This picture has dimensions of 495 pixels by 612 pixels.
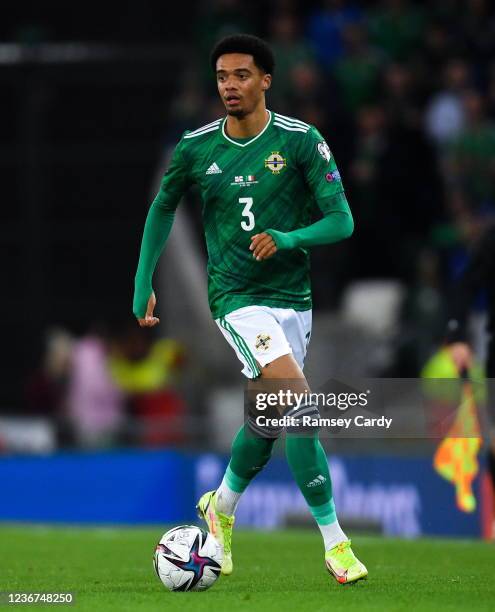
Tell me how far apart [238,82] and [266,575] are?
2732 mm

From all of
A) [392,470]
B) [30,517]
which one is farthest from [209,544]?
[30,517]

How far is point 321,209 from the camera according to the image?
27.8 feet

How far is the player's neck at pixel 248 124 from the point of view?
865 cm

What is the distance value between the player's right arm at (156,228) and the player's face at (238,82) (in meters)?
0.42

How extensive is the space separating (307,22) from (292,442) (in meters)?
10.9

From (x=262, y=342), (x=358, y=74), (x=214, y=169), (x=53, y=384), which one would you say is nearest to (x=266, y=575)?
(x=262, y=342)

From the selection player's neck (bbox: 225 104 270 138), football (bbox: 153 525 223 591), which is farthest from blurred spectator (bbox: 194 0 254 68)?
football (bbox: 153 525 223 591)

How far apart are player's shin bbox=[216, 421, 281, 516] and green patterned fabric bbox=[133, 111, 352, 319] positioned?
25.3 inches

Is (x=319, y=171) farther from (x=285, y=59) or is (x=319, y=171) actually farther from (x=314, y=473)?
(x=285, y=59)

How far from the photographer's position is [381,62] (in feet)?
56.3

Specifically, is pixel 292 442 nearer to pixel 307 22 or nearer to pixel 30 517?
pixel 30 517

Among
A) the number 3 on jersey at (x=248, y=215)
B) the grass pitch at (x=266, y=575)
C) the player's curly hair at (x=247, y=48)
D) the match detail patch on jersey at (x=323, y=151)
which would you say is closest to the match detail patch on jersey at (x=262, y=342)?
the number 3 on jersey at (x=248, y=215)

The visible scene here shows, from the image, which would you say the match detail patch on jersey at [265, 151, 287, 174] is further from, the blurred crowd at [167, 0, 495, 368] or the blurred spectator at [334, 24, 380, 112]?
the blurred spectator at [334, 24, 380, 112]

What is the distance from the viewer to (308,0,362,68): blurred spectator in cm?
1783
